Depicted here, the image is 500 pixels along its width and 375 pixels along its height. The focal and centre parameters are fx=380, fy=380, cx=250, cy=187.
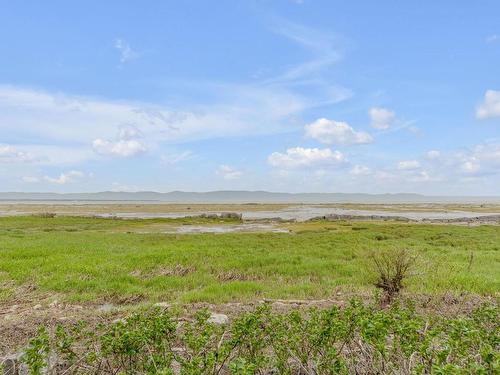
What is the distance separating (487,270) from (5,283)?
706 inches

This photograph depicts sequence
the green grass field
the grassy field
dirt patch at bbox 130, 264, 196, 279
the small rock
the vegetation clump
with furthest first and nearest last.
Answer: the grassy field
dirt patch at bbox 130, 264, 196, 279
the green grass field
the small rock
the vegetation clump

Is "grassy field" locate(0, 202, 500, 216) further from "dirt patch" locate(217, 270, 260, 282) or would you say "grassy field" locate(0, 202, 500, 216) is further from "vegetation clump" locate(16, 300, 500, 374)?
"vegetation clump" locate(16, 300, 500, 374)

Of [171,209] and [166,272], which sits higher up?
[166,272]

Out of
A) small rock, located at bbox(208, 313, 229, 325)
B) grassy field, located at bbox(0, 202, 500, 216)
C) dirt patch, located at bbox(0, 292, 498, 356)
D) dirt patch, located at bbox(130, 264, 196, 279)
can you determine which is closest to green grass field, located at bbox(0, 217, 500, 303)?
dirt patch, located at bbox(130, 264, 196, 279)

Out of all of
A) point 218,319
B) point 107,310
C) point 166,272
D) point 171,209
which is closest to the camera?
point 218,319

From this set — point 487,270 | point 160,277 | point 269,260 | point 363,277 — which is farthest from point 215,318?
point 487,270

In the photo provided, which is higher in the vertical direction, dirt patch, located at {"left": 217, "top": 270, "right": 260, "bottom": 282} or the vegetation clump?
the vegetation clump

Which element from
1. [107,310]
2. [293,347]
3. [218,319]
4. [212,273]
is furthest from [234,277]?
[293,347]

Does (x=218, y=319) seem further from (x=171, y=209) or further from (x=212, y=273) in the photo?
(x=171, y=209)

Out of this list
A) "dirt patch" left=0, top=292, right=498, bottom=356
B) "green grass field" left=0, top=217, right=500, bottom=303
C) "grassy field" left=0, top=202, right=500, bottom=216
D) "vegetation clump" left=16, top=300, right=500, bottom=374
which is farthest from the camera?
"grassy field" left=0, top=202, right=500, bottom=216

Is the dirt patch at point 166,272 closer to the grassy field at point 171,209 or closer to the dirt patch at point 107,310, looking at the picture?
the dirt patch at point 107,310

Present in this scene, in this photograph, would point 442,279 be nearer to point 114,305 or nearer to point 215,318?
point 215,318

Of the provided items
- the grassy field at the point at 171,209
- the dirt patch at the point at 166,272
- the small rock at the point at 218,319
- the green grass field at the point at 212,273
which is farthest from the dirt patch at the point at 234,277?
the grassy field at the point at 171,209

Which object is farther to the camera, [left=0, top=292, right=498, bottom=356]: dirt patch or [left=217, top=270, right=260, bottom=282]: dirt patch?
[left=217, top=270, right=260, bottom=282]: dirt patch
